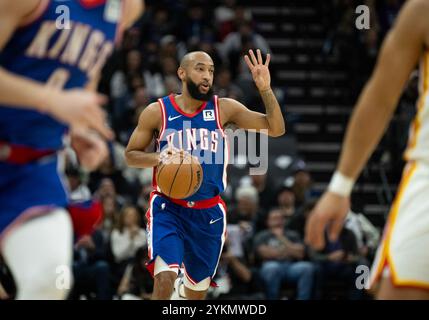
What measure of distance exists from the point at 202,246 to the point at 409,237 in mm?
3679

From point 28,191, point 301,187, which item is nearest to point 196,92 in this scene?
point 28,191

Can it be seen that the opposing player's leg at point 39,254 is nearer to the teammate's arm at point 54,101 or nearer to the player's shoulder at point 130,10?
the teammate's arm at point 54,101

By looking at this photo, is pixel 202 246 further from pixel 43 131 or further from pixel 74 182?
pixel 74 182

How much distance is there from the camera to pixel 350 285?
32.0 ft

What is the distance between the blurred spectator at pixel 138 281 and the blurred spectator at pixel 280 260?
1.32m

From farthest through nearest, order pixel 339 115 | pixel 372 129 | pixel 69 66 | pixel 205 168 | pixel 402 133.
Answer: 1. pixel 339 115
2. pixel 402 133
3. pixel 205 168
4. pixel 69 66
5. pixel 372 129

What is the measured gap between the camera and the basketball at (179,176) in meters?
6.32

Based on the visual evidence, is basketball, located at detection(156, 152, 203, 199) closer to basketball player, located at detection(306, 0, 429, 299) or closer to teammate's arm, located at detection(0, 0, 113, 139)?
teammate's arm, located at detection(0, 0, 113, 139)

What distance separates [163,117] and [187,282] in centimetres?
134

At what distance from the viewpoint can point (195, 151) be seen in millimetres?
6711

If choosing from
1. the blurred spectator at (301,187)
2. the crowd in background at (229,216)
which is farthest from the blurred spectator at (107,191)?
the blurred spectator at (301,187)

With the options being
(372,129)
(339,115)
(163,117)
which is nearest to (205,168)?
(163,117)

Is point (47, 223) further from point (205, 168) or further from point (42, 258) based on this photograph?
point (205, 168)

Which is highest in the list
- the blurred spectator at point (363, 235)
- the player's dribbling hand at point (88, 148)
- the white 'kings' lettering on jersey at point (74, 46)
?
the white 'kings' lettering on jersey at point (74, 46)
